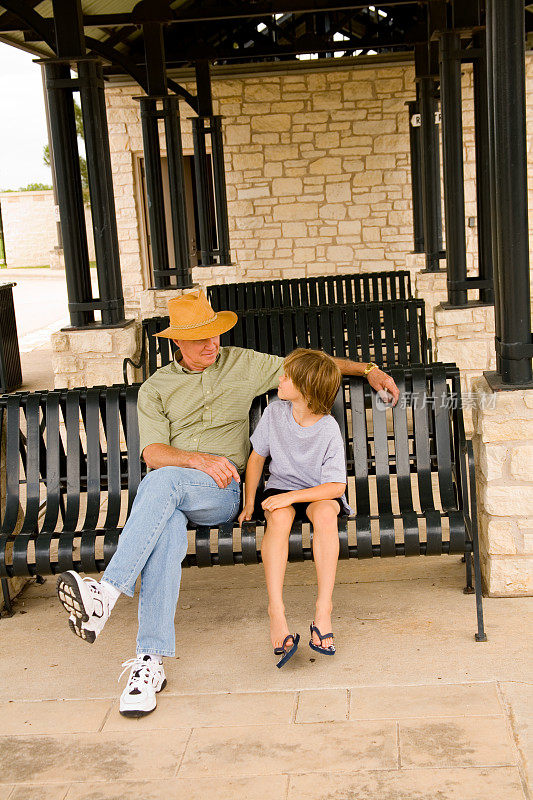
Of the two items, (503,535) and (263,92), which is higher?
(263,92)

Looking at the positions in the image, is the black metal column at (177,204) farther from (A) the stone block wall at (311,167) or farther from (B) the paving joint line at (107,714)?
(B) the paving joint line at (107,714)

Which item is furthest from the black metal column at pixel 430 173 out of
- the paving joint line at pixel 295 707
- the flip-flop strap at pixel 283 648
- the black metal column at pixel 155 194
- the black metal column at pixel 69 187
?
the paving joint line at pixel 295 707

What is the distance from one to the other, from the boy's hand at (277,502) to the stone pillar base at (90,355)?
3.06 metres

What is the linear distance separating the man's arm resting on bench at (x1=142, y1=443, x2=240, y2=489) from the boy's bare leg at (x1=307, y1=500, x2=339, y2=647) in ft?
1.18

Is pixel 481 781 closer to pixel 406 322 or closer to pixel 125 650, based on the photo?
pixel 125 650

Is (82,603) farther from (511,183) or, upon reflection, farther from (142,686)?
(511,183)

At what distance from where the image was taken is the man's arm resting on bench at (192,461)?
320 cm

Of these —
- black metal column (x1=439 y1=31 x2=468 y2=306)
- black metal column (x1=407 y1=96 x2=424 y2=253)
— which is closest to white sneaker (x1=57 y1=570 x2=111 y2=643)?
black metal column (x1=439 y1=31 x2=468 y2=306)

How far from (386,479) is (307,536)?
1.32 ft

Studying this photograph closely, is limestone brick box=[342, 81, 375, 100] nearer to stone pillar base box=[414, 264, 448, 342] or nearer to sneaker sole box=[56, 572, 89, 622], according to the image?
stone pillar base box=[414, 264, 448, 342]

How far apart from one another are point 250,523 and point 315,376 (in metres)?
0.56

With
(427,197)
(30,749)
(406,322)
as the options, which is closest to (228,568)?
(30,749)

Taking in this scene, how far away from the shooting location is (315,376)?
3.10 m

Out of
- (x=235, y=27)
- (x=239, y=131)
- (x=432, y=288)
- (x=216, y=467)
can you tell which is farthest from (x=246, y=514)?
(x=235, y=27)
